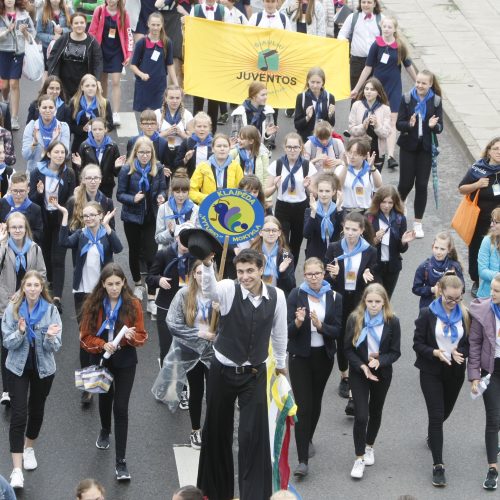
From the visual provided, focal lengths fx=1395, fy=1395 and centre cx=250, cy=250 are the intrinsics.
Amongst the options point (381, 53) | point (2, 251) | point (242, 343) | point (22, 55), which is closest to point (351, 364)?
point (242, 343)

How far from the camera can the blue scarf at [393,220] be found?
13688 millimetres

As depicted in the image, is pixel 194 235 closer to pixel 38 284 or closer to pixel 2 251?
pixel 38 284

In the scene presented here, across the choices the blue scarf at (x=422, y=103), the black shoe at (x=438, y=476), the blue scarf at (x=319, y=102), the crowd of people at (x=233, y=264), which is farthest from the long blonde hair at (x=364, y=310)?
the blue scarf at (x=319, y=102)

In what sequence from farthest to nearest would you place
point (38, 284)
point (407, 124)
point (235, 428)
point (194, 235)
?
point (407, 124) < point (235, 428) < point (38, 284) < point (194, 235)

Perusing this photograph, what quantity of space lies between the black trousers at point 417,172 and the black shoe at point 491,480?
5.21 m

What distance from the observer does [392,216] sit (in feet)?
44.9

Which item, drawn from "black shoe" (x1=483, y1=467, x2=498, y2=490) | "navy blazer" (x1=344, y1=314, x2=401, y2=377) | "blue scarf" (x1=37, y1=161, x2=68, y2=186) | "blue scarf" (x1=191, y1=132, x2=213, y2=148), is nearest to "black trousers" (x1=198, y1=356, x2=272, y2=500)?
"navy blazer" (x1=344, y1=314, x2=401, y2=377)

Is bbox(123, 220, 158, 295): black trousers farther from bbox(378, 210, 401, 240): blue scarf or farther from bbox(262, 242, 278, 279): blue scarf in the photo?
bbox(378, 210, 401, 240): blue scarf

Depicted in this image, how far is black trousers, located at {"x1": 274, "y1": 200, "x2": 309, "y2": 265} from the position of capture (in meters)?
14.7

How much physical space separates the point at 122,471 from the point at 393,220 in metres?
3.80

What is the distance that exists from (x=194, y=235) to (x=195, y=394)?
242 centimetres

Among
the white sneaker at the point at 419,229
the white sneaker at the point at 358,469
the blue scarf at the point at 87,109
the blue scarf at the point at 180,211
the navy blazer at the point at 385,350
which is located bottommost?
the white sneaker at the point at 358,469

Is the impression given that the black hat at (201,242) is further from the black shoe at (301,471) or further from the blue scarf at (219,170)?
the blue scarf at (219,170)

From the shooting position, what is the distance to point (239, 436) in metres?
10.8
